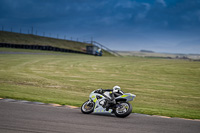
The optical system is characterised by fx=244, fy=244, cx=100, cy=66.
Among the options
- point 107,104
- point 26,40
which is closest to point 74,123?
point 107,104

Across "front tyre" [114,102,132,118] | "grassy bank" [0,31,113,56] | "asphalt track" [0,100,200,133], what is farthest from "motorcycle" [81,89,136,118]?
"grassy bank" [0,31,113,56]

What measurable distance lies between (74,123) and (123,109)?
6.84 feet

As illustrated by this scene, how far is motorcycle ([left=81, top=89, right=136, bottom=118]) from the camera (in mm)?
8625

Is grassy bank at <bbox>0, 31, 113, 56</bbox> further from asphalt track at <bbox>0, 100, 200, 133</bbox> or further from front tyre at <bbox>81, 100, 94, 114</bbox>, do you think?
asphalt track at <bbox>0, 100, 200, 133</bbox>

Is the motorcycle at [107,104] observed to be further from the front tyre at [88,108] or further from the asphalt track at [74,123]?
the asphalt track at [74,123]

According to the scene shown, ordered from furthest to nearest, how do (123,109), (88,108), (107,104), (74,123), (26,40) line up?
1. (26,40)
2. (88,108)
3. (107,104)
4. (123,109)
5. (74,123)

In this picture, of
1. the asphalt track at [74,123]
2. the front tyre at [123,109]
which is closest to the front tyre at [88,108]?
the asphalt track at [74,123]

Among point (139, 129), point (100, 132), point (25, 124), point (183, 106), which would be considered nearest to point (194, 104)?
point (183, 106)

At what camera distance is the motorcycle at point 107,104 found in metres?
8.62

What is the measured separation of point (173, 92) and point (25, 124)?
41.9ft

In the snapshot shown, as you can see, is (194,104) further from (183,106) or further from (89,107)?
(89,107)

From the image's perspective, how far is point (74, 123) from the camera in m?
7.36

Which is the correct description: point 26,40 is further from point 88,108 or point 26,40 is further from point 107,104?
point 107,104

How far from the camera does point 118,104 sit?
8797mm
